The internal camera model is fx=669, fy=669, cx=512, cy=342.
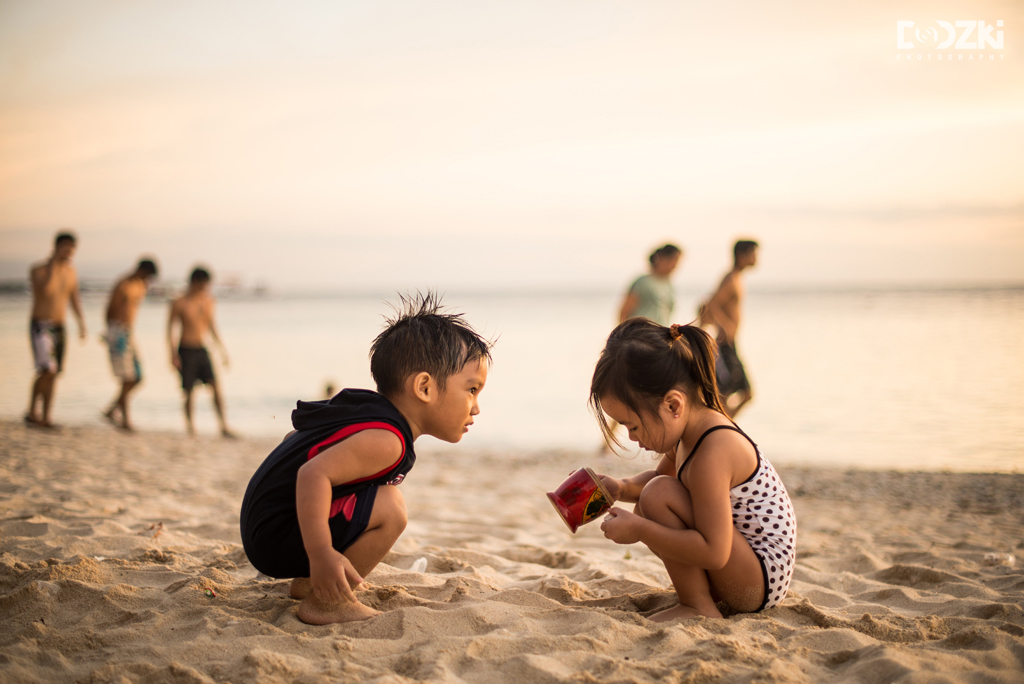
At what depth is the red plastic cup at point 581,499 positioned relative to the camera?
2176mm

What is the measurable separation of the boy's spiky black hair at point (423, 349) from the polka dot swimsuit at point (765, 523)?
819 mm

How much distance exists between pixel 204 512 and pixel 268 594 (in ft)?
5.60

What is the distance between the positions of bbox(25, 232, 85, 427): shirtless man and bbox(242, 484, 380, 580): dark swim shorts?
6549mm

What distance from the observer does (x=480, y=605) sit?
7.41ft

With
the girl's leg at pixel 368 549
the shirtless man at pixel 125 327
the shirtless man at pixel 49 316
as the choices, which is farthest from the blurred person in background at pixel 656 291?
the shirtless man at pixel 49 316

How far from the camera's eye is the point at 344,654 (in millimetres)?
1899

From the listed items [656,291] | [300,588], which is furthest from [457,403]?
[656,291]

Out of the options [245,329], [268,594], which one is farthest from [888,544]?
[245,329]

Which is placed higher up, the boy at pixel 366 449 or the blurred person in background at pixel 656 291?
the blurred person in background at pixel 656 291

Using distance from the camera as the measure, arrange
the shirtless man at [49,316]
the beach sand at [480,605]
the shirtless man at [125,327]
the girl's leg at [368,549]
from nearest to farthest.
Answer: the beach sand at [480,605], the girl's leg at [368,549], the shirtless man at [49,316], the shirtless man at [125,327]

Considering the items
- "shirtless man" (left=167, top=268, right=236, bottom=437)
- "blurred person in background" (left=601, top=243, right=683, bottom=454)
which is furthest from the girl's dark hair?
"shirtless man" (left=167, top=268, right=236, bottom=437)

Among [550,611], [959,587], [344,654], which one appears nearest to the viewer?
[344,654]

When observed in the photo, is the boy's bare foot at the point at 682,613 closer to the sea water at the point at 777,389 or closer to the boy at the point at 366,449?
the boy at the point at 366,449

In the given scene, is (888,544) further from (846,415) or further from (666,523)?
(846,415)
